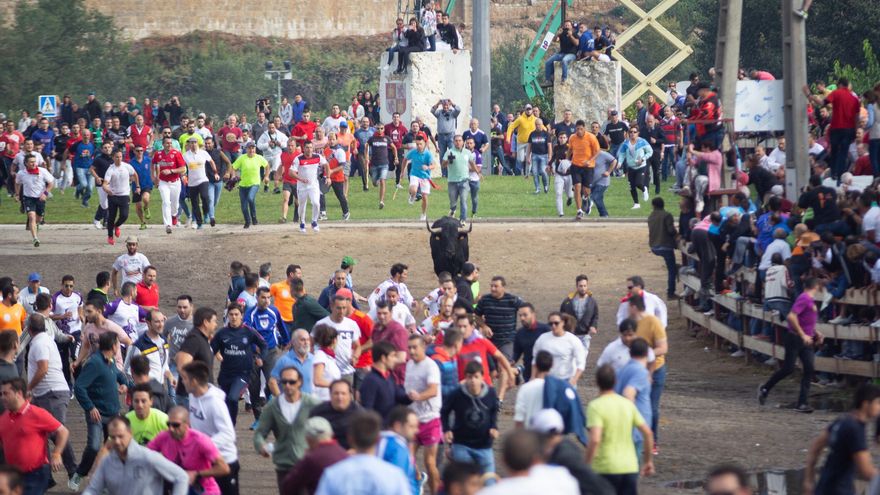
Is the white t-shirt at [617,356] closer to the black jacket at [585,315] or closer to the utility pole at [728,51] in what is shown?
the black jacket at [585,315]

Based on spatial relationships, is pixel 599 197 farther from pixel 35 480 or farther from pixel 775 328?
pixel 35 480

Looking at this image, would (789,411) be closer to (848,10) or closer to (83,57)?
(848,10)

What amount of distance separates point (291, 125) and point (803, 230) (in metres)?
21.5

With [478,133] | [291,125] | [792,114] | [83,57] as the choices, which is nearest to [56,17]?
[83,57]

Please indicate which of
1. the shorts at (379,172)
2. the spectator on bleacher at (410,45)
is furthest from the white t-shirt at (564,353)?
the spectator on bleacher at (410,45)

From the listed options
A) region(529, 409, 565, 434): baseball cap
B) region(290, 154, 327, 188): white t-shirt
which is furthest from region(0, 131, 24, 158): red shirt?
region(529, 409, 565, 434): baseball cap

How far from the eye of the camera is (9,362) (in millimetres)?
14344

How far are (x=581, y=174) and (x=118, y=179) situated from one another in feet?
28.7

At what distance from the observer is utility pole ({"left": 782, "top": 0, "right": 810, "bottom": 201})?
2136cm

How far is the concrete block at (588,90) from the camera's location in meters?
38.4

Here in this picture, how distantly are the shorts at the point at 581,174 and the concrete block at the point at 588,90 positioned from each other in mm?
8519

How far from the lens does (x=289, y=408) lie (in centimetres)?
1198

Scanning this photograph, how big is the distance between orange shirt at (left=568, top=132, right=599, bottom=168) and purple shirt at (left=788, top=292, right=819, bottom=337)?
12.3 meters

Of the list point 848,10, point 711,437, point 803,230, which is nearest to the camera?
point 711,437
